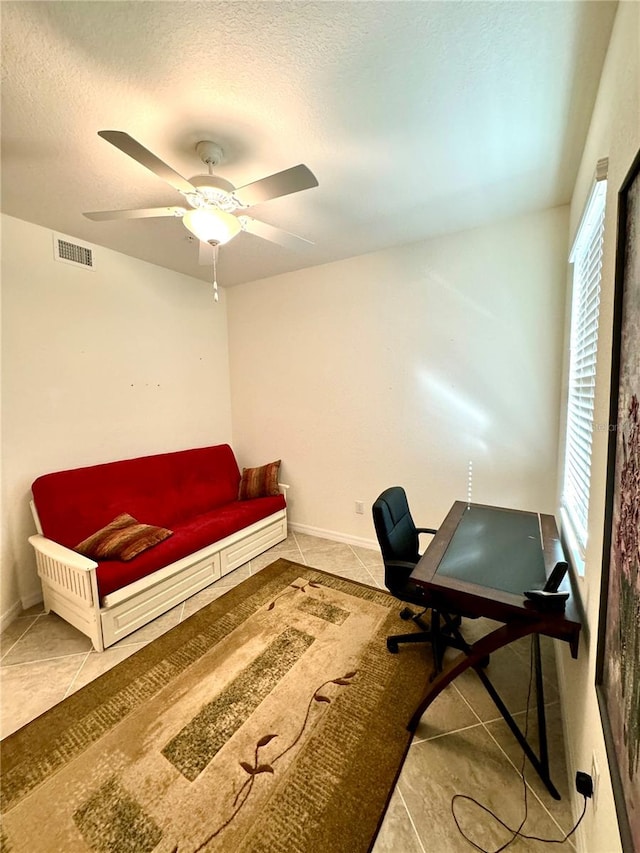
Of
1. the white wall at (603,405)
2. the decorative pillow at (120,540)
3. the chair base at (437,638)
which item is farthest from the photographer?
the decorative pillow at (120,540)

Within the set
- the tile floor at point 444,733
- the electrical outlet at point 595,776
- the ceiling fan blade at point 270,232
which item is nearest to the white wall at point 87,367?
the tile floor at point 444,733

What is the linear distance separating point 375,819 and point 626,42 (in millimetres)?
2539

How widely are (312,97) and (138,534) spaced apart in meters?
2.57

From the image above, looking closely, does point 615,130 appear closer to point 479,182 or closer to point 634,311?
point 634,311

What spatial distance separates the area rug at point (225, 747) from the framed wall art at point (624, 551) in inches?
35.8

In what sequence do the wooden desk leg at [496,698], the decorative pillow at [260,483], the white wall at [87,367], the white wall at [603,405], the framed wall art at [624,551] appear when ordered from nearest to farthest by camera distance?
1. the framed wall art at [624,551]
2. the white wall at [603,405]
3. the wooden desk leg at [496,698]
4. the white wall at [87,367]
5. the decorative pillow at [260,483]

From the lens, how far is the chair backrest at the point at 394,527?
5.64ft

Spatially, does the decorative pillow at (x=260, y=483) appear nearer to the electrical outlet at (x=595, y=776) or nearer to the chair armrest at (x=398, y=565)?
the chair armrest at (x=398, y=565)

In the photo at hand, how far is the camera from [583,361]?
1654 millimetres

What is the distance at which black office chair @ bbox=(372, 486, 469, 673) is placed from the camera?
1701mm

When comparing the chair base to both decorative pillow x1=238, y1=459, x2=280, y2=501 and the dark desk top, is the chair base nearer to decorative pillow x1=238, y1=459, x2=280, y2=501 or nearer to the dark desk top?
the dark desk top

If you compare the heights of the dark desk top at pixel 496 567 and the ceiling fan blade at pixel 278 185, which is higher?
the ceiling fan blade at pixel 278 185

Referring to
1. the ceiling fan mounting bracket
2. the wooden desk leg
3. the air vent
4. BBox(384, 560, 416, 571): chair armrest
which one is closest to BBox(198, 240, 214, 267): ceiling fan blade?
the ceiling fan mounting bracket

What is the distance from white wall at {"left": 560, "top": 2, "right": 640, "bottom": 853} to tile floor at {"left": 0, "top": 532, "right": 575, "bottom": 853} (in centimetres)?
18
